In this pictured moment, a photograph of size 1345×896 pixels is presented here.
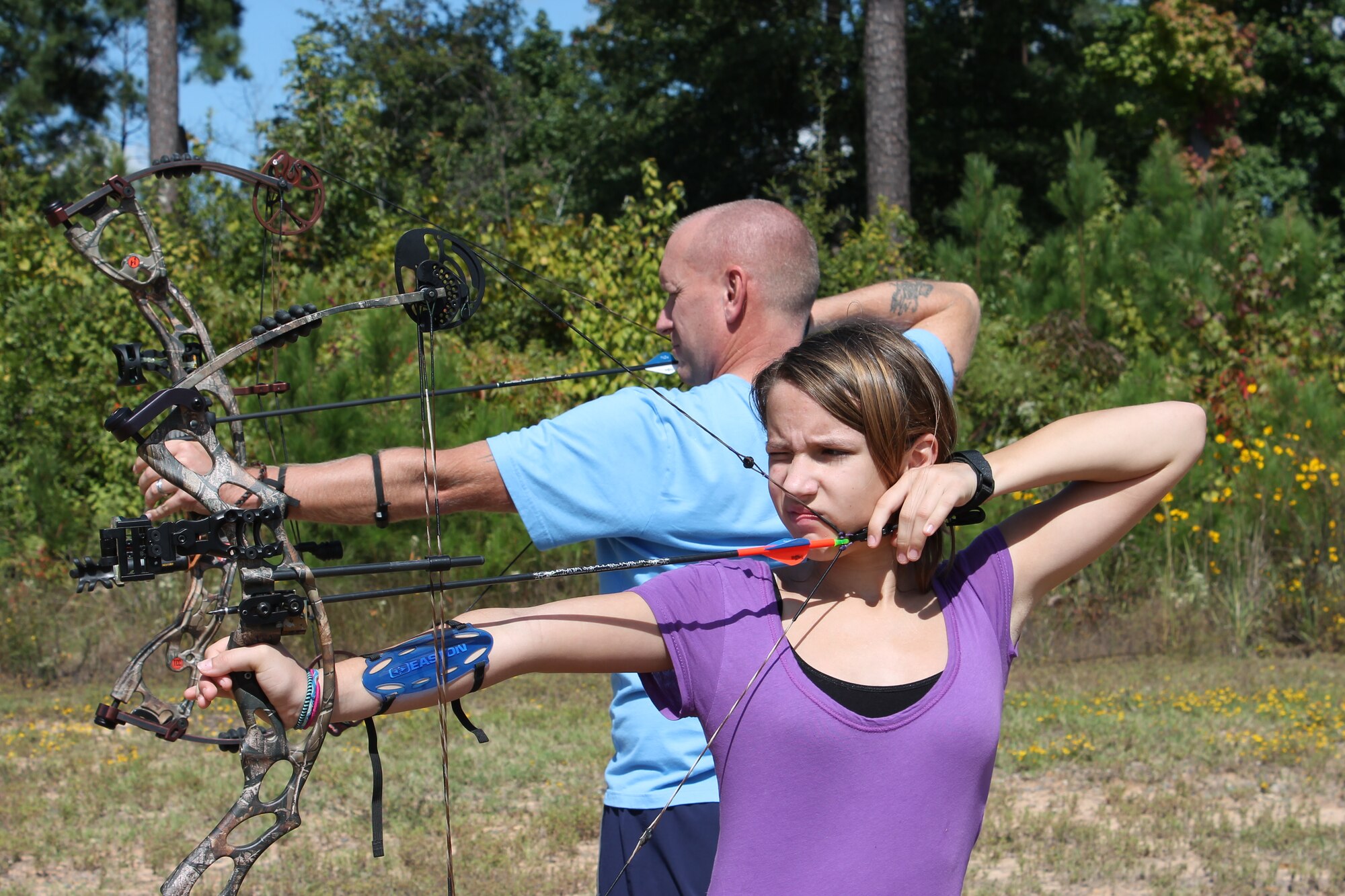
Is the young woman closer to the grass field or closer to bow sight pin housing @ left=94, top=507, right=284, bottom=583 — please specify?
bow sight pin housing @ left=94, top=507, right=284, bottom=583

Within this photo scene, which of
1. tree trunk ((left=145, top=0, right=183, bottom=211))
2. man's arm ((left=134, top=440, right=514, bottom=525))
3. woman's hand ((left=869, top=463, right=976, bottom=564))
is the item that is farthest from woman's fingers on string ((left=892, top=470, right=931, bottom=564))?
tree trunk ((left=145, top=0, right=183, bottom=211))

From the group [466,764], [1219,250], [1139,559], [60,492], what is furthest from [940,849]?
[1219,250]

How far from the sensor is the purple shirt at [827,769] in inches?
63.9

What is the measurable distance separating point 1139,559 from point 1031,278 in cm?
291

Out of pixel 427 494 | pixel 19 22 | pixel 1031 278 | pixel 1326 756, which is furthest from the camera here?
pixel 19 22

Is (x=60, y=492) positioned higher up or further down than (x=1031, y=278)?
further down

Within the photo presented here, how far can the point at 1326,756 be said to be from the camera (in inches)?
207

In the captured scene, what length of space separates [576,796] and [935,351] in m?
3.02

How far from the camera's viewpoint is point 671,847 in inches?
83.2

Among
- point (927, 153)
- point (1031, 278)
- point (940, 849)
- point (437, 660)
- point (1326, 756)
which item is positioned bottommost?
point (1326, 756)

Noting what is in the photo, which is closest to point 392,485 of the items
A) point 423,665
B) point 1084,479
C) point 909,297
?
point 423,665

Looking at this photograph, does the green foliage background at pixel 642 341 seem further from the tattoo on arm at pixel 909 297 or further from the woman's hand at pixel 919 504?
the woman's hand at pixel 919 504

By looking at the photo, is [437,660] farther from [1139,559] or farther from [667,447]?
[1139,559]

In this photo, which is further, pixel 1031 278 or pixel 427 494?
pixel 1031 278
